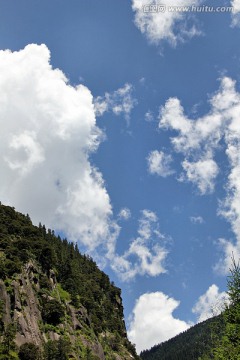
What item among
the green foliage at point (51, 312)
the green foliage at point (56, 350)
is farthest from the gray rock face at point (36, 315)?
the green foliage at point (56, 350)

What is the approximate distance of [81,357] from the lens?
69.0 meters

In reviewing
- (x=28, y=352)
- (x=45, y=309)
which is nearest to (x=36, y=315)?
(x=45, y=309)

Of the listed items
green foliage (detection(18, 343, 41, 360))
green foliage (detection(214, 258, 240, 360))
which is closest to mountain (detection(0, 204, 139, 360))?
green foliage (detection(18, 343, 41, 360))

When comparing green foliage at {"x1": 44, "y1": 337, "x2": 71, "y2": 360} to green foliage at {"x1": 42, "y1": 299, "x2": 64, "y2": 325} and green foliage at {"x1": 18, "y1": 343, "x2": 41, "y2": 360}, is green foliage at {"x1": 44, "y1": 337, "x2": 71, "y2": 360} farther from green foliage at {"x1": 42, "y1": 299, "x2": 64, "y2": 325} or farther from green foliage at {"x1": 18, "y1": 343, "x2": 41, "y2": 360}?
green foliage at {"x1": 42, "y1": 299, "x2": 64, "y2": 325}

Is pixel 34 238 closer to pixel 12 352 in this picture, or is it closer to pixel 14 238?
pixel 14 238

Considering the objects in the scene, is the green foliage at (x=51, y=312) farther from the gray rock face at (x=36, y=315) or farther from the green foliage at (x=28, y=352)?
the green foliage at (x=28, y=352)

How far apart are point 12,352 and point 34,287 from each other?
929 inches

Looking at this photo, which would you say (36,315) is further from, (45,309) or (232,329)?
(232,329)

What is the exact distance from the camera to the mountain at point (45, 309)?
57406mm

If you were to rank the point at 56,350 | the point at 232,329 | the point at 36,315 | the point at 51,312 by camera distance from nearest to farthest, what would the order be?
the point at 232,329 < the point at 56,350 < the point at 36,315 < the point at 51,312

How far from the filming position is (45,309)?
233 ft

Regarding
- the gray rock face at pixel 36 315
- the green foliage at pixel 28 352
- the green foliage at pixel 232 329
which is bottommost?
the green foliage at pixel 232 329

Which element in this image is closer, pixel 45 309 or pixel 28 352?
pixel 28 352

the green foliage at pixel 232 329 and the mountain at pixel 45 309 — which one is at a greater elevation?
the mountain at pixel 45 309
